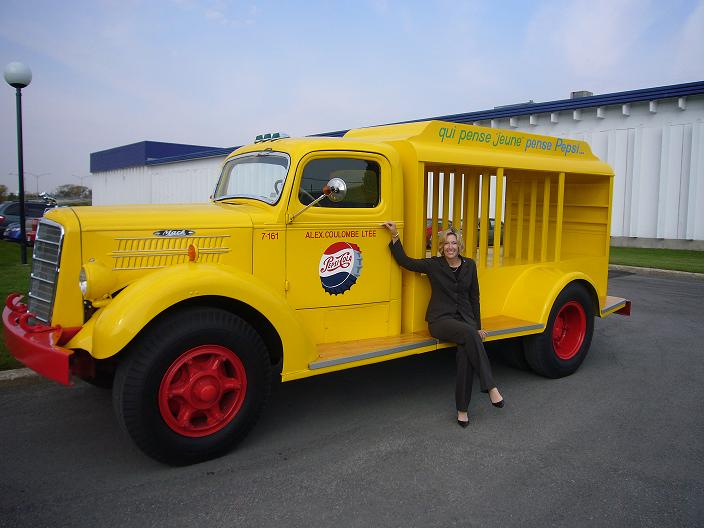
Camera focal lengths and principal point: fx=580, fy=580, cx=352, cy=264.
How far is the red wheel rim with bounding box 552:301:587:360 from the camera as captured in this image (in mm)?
5992

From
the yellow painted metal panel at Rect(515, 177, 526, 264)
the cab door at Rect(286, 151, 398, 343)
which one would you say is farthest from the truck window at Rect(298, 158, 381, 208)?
the yellow painted metal panel at Rect(515, 177, 526, 264)

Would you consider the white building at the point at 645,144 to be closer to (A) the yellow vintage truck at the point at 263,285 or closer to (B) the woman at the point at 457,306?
(A) the yellow vintage truck at the point at 263,285

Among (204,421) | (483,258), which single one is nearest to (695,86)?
(483,258)

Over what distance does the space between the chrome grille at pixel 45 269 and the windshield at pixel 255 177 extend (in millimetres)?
1434

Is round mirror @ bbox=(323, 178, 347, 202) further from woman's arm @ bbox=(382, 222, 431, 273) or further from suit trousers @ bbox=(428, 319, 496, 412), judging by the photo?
suit trousers @ bbox=(428, 319, 496, 412)

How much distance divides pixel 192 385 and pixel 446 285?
220 cm

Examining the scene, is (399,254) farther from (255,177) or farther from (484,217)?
(255,177)

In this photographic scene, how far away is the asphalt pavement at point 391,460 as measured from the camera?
3230 mm

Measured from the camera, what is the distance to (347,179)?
15.2 ft

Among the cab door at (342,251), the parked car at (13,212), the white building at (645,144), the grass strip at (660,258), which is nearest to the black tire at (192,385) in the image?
the cab door at (342,251)

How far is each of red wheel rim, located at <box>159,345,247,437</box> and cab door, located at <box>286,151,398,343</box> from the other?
739 mm

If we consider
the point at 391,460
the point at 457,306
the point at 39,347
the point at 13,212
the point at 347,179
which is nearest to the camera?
the point at 39,347

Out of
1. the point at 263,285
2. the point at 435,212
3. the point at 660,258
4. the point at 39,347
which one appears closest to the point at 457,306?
the point at 435,212

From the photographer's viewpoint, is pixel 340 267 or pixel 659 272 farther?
pixel 659 272
